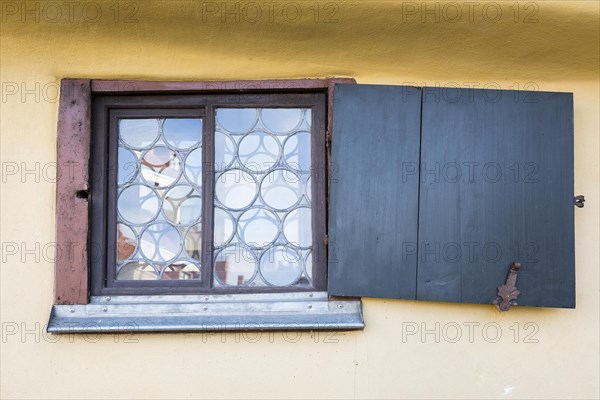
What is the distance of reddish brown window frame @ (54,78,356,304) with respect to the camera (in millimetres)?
2521

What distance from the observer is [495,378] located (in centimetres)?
252

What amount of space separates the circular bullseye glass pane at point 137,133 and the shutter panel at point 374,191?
936mm

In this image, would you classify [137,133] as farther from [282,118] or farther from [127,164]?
[282,118]

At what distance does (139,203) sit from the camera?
2.67 metres

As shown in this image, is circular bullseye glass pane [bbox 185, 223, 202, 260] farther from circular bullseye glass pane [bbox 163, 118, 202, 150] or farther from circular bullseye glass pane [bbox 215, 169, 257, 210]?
circular bullseye glass pane [bbox 163, 118, 202, 150]

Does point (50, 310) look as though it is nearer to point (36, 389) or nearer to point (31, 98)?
point (36, 389)

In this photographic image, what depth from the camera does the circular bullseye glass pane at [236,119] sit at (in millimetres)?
2668

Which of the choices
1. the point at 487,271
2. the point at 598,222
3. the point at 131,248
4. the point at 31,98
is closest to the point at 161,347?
the point at 131,248

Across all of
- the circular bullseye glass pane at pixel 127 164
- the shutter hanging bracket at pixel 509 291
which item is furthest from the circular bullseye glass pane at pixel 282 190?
the shutter hanging bracket at pixel 509 291

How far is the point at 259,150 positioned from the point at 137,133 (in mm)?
635

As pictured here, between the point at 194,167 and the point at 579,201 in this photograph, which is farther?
the point at 194,167

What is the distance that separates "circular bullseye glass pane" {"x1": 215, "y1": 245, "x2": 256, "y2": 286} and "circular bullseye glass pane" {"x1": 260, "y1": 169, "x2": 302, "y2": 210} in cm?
29

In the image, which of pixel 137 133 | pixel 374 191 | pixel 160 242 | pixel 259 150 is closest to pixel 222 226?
pixel 160 242

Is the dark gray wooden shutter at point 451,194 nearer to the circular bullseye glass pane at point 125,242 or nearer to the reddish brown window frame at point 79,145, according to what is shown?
the reddish brown window frame at point 79,145
